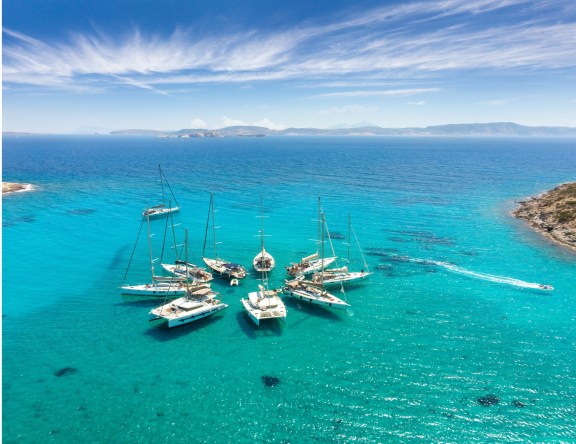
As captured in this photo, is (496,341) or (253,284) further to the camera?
(253,284)

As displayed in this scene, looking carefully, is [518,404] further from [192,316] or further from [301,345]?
[192,316]

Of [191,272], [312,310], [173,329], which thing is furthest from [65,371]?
[312,310]

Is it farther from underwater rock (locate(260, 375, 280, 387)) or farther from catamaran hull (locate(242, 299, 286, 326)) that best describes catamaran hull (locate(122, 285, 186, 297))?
underwater rock (locate(260, 375, 280, 387))

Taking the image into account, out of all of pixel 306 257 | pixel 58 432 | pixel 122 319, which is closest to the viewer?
pixel 58 432

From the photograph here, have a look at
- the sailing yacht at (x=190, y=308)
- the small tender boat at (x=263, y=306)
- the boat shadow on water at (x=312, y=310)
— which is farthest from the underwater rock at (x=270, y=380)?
the sailing yacht at (x=190, y=308)

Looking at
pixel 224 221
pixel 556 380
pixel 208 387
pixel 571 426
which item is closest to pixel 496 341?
pixel 556 380

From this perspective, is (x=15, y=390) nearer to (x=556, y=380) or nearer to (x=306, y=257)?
(x=306, y=257)
